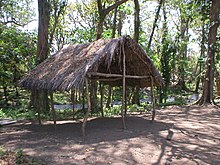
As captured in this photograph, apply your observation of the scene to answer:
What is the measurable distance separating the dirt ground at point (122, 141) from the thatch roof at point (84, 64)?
1.36 m

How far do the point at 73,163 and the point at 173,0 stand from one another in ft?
66.9

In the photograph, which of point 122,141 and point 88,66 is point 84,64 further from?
point 122,141

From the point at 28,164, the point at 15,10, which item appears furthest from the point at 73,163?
the point at 15,10

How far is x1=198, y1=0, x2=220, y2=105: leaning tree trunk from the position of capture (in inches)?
492

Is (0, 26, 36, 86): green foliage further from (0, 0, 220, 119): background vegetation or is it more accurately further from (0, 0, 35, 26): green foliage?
(0, 0, 35, 26): green foliage

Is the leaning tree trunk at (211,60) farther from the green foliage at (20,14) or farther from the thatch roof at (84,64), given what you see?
the green foliage at (20,14)

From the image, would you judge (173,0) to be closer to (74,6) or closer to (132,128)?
(74,6)

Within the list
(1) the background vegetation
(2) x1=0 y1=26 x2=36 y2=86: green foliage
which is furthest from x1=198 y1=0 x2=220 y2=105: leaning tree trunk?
(2) x1=0 y1=26 x2=36 y2=86: green foliage

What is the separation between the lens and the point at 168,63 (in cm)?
1521

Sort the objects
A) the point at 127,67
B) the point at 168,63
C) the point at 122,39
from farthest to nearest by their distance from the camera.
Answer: the point at 168,63 → the point at 127,67 → the point at 122,39

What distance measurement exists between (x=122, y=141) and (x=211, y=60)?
8220 mm

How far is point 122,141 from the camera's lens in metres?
6.23

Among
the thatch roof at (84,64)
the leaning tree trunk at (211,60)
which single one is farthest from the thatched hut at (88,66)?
the leaning tree trunk at (211,60)

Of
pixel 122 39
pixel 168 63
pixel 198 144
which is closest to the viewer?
pixel 198 144
